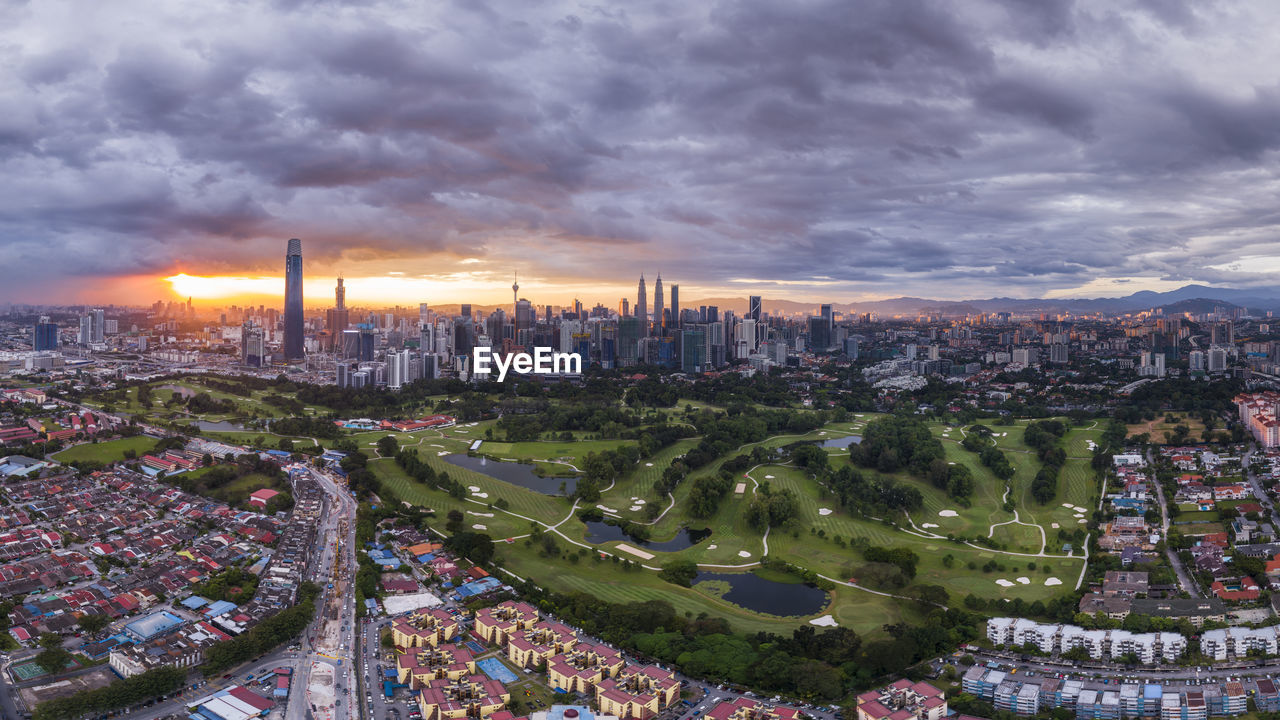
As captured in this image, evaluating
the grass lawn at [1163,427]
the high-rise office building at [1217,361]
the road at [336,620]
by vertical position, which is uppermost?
the high-rise office building at [1217,361]

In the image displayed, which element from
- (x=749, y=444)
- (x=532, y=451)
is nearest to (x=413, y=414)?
(x=532, y=451)

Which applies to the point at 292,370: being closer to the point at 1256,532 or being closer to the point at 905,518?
the point at 905,518

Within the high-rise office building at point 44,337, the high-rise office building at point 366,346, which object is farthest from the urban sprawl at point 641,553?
the high-rise office building at point 44,337

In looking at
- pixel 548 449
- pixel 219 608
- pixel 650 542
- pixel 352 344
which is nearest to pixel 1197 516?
pixel 650 542

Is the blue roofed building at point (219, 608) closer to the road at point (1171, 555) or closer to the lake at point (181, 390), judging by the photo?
the road at point (1171, 555)

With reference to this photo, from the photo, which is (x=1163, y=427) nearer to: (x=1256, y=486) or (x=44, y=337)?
→ (x=1256, y=486)

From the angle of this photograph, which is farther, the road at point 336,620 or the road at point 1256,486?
the road at point 1256,486
